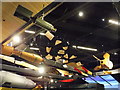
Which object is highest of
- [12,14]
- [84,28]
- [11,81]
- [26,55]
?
[84,28]

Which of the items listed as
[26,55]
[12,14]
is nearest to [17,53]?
[26,55]

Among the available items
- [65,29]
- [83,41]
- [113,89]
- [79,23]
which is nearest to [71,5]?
[79,23]

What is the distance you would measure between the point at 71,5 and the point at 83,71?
3.35 metres

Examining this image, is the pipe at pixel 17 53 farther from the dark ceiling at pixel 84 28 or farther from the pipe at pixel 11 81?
the dark ceiling at pixel 84 28

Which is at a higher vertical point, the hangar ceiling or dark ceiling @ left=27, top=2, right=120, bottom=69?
dark ceiling @ left=27, top=2, right=120, bottom=69

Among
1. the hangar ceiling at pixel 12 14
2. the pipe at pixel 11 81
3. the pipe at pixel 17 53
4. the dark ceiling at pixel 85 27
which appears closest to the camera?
the hangar ceiling at pixel 12 14

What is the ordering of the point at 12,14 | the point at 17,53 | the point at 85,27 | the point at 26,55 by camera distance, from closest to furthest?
the point at 12,14
the point at 17,53
the point at 26,55
the point at 85,27

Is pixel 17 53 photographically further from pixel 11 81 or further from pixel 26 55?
pixel 11 81

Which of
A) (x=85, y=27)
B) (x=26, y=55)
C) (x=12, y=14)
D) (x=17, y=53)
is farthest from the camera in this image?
(x=85, y=27)

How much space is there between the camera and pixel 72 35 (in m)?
5.57

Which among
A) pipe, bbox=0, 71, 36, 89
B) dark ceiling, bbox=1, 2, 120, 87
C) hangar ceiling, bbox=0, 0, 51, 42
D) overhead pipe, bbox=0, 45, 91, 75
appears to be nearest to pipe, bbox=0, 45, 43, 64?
overhead pipe, bbox=0, 45, 91, 75

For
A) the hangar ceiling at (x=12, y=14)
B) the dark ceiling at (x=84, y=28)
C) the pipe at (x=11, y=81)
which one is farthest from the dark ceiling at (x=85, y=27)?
the pipe at (x=11, y=81)

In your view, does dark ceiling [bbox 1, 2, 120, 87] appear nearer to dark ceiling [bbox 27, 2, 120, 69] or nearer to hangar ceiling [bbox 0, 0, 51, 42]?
dark ceiling [bbox 27, 2, 120, 69]

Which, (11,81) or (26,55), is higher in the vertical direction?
(26,55)
